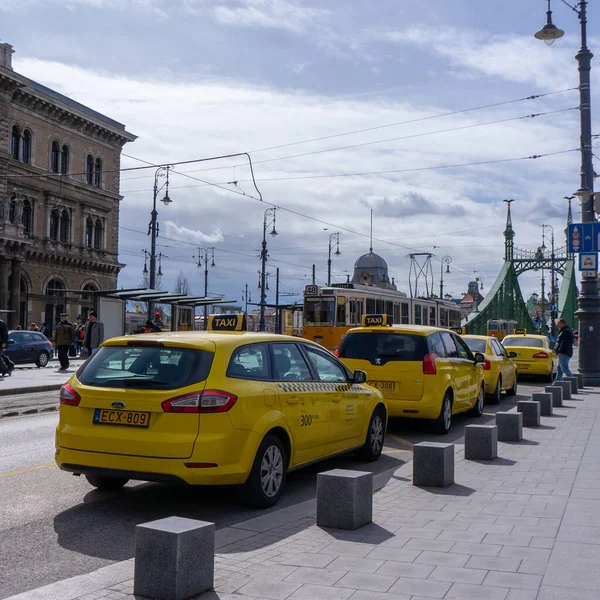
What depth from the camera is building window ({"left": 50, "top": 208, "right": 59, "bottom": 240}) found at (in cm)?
5084

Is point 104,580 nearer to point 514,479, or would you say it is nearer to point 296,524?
point 296,524

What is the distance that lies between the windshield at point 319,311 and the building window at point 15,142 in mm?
25637

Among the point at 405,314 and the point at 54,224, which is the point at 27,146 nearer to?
→ the point at 54,224

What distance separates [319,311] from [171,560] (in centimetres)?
2566

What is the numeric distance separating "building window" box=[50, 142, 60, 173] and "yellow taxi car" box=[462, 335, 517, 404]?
39.1 meters

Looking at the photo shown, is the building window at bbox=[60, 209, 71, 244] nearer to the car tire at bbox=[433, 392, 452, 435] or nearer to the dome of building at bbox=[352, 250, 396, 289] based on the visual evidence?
the car tire at bbox=[433, 392, 452, 435]

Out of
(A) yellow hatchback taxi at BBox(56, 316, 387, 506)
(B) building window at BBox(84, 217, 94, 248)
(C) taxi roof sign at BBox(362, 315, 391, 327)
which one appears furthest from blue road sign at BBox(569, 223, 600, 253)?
(B) building window at BBox(84, 217, 94, 248)

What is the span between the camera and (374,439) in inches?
369

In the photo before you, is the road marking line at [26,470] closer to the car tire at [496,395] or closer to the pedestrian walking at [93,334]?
the car tire at [496,395]

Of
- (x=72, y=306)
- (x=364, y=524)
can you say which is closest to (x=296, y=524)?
(x=364, y=524)

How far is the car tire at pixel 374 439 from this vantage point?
9.19 meters

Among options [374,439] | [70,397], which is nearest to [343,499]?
[70,397]

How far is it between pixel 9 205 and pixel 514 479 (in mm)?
43565

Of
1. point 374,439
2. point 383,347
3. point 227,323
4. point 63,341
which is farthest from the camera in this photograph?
point 63,341
